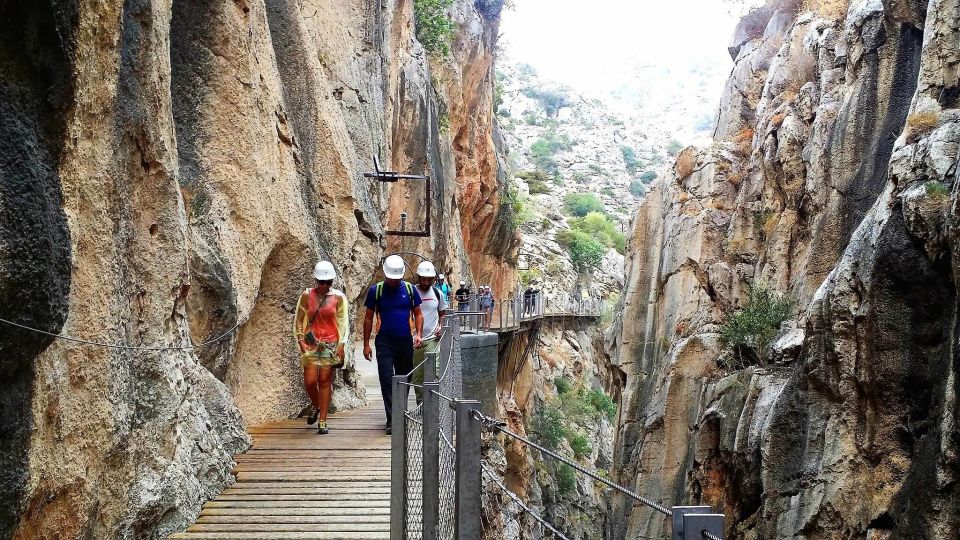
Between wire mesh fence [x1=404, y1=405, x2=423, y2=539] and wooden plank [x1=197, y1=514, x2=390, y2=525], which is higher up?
wire mesh fence [x1=404, y1=405, x2=423, y2=539]

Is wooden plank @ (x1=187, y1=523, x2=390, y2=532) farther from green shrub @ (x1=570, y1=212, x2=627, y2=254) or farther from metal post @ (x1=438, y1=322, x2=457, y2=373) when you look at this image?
green shrub @ (x1=570, y1=212, x2=627, y2=254)

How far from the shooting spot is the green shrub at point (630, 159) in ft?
320

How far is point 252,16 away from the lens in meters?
8.32

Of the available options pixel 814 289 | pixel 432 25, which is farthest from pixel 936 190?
pixel 432 25

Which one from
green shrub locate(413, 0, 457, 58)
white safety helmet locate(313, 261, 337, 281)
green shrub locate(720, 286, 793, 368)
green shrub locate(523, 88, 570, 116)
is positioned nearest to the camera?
white safety helmet locate(313, 261, 337, 281)

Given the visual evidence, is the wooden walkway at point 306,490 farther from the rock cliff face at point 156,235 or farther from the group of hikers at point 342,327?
the group of hikers at point 342,327

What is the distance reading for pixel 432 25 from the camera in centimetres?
2355

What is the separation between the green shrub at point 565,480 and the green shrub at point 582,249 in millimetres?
27683

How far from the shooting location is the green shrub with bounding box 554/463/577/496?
28.8 meters

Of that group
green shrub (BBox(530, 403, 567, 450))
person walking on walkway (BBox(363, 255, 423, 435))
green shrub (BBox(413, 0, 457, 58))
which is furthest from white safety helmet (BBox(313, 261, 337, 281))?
green shrub (BBox(530, 403, 567, 450))

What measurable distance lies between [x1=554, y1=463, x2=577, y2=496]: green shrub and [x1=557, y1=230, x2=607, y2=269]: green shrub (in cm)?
2768

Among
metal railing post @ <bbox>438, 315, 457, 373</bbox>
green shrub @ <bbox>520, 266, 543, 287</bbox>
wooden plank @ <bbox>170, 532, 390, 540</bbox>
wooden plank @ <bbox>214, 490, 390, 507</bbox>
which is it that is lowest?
wooden plank @ <bbox>170, 532, 390, 540</bbox>

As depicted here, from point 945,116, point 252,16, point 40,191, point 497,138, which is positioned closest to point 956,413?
point 945,116

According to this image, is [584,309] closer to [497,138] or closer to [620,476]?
[497,138]
